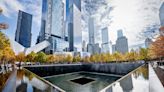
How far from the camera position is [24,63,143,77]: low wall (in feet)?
41.1

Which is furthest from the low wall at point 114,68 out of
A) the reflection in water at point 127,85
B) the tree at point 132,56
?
the tree at point 132,56

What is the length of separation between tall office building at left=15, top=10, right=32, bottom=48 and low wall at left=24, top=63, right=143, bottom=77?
101ft

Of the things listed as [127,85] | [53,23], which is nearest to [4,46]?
[127,85]

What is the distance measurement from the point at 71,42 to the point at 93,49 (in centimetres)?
1761

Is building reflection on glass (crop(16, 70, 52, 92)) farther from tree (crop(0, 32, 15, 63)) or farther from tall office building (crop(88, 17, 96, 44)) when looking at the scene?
tall office building (crop(88, 17, 96, 44))

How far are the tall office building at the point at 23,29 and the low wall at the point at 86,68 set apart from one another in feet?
101

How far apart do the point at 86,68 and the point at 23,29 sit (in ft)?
111

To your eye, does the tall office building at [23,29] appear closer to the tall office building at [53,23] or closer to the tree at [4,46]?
the tall office building at [53,23]

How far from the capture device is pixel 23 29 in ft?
148

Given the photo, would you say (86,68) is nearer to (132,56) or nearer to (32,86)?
(132,56)

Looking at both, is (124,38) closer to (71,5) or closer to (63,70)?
(71,5)

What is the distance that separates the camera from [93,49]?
6812 cm

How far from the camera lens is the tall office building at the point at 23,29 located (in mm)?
43094

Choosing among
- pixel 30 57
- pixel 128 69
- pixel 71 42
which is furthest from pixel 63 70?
pixel 71 42
